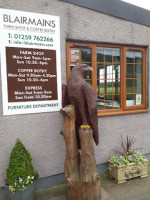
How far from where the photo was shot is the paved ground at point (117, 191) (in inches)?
117

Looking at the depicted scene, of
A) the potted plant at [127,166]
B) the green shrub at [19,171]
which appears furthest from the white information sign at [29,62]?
the potted plant at [127,166]

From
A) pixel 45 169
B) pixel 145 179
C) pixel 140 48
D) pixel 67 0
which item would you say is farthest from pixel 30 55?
pixel 145 179

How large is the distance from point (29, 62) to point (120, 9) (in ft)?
7.99

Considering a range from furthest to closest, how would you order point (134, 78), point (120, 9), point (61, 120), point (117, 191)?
point (134, 78)
point (120, 9)
point (61, 120)
point (117, 191)

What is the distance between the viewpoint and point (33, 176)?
2748mm

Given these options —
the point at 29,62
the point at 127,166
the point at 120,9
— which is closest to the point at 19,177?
the point at 29,62

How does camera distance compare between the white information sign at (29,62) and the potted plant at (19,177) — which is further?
the white information sign at (29,62)

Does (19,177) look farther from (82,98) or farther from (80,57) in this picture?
(80,57)

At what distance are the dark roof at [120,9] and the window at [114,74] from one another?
68 cm

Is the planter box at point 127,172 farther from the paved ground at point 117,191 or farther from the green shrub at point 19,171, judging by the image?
the green shrub at point 19,171

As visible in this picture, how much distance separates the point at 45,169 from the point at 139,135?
8.12 feet

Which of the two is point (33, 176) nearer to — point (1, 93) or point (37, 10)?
point (1, 93)

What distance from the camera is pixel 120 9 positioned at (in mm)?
3764

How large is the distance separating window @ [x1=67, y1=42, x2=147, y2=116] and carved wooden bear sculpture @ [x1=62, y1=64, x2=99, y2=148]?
31.9 inches
